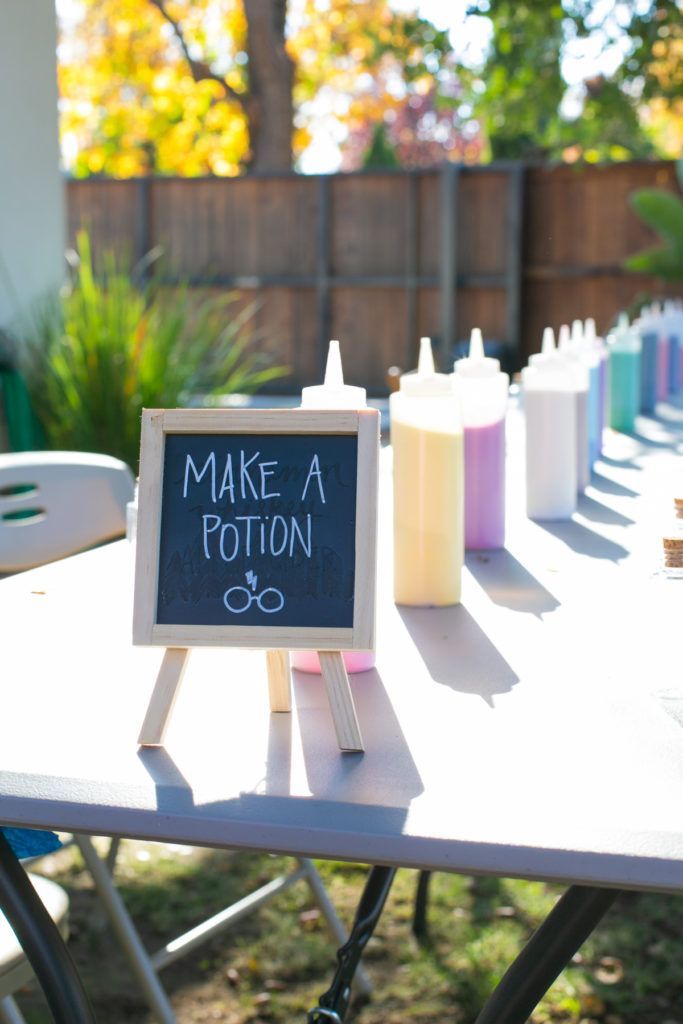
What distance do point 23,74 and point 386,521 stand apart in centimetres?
325

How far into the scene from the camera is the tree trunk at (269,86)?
11.4m

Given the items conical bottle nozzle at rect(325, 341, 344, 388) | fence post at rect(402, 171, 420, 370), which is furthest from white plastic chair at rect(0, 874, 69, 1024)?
fence post at rect(402, 171, 420, 370)

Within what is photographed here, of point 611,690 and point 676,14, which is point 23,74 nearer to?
point 676,14

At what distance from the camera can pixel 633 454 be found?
248 cm

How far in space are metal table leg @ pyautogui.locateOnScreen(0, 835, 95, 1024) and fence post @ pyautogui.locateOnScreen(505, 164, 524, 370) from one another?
311 inches

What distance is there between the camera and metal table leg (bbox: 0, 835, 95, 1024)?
3.10 ft

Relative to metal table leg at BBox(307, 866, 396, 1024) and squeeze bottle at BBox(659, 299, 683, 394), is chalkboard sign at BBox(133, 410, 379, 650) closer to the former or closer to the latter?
metal table leg at BBox(307, 866, 396, 1024)

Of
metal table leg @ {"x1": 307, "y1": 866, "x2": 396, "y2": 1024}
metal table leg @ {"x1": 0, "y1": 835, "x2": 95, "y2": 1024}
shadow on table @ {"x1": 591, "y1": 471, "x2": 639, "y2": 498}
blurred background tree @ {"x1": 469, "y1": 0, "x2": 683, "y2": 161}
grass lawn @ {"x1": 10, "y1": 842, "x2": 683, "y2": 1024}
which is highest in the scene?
blurred background tree @ {"x1": 469, "y1": 0, "x2": 683, "y2": 161}

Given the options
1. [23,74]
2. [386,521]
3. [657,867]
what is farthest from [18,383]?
[657,867]

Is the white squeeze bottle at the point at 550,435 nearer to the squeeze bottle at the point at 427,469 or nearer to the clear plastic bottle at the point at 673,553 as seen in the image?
the clear plastic bottle at the point at 673,553

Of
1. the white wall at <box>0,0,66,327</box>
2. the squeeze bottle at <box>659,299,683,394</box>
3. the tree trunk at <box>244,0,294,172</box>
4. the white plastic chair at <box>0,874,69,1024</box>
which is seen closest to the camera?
the white plastic chair at <box>0,874,69,1024</box>

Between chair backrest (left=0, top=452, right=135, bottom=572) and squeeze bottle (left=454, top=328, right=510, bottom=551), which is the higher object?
squeeze bottle (left=454, top=328, right=510, bottom=551)

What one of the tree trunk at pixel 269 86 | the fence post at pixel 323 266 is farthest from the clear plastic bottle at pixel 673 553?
the tree trunk at pixel 269 86

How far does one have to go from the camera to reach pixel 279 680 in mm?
998
